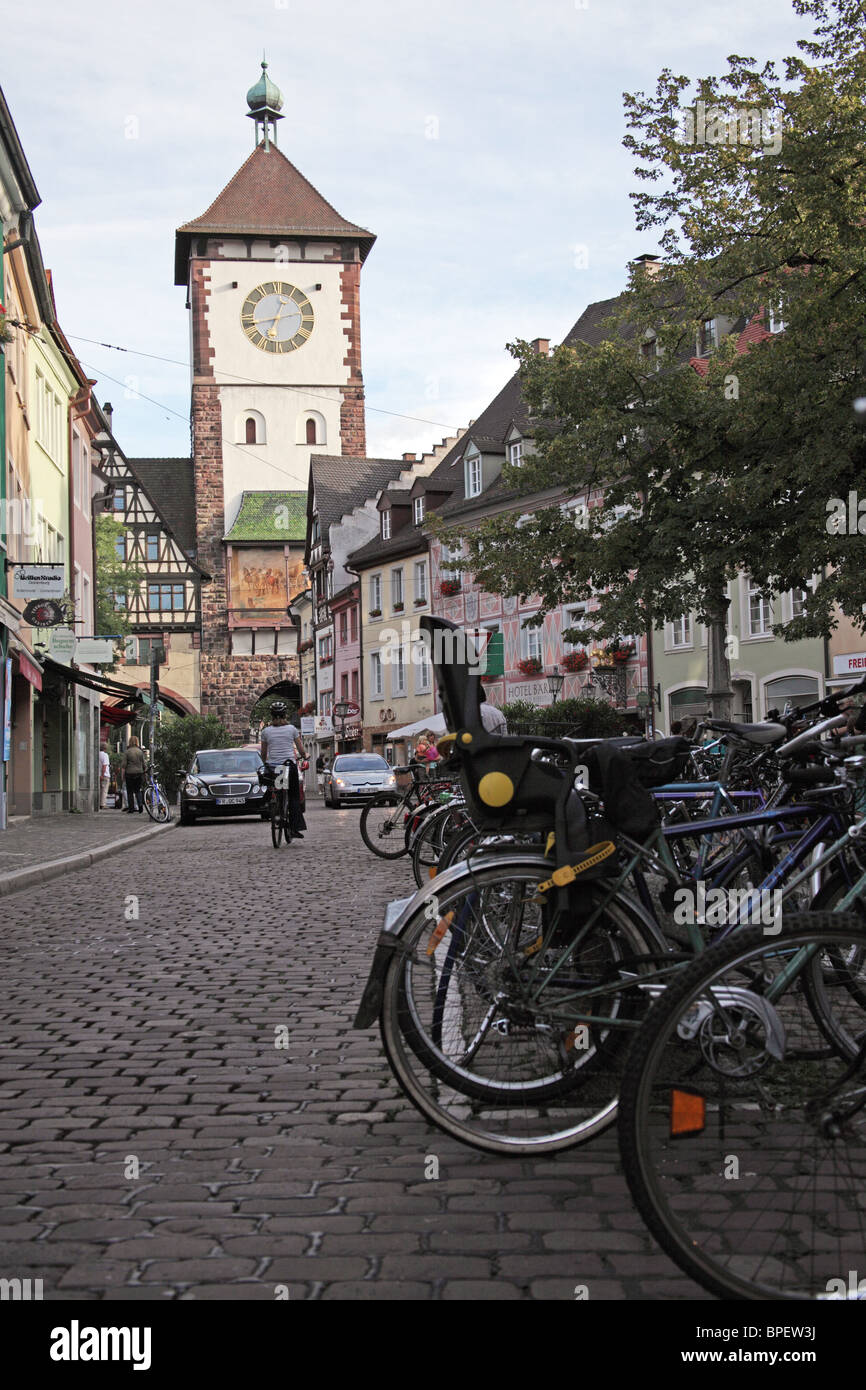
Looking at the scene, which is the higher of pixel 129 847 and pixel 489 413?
pixel 489 413

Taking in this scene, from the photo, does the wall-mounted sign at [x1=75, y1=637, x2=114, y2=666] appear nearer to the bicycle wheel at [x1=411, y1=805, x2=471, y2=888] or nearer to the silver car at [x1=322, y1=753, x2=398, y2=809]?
the silver car at [x1=322, y1=753, x2=398, y2=809]

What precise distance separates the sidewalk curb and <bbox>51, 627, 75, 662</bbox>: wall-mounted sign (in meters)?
7.54

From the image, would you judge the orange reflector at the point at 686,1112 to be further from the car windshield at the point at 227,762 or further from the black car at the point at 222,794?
the car windshield at the point at 227,762

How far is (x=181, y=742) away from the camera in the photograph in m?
43.7

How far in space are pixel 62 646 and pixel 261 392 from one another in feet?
140

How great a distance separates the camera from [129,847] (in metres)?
20.5

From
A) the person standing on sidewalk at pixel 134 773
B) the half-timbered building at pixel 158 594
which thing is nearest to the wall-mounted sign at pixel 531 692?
the person standing on sidewalk at pixel 134 773

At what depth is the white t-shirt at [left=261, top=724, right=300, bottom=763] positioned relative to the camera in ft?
58.6

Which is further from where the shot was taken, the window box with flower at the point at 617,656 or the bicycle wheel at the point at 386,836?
the window box with flower at the point at 617,656

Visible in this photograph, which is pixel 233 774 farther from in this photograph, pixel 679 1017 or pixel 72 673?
pixel 679 1017

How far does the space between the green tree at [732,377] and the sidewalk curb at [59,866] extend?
A: 7.55 metres

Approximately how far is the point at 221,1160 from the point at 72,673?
1108 inches

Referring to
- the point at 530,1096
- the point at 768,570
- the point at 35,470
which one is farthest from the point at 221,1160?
the point at 35,470

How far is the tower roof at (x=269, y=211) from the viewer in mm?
67875
